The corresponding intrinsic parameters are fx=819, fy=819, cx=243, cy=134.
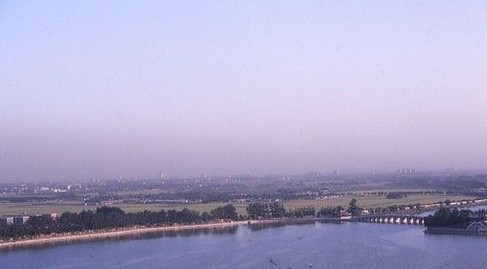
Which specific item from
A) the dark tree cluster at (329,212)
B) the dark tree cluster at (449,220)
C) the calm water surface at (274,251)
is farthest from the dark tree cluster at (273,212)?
the dark tree cluster at (449,220)

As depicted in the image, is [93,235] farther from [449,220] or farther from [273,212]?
[449,220]

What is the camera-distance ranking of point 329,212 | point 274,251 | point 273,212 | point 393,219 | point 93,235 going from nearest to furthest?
point 274,251
point 93,235
point 393,219
point 273,212
point 329,212

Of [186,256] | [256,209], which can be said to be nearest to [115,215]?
Answer: [256,209]

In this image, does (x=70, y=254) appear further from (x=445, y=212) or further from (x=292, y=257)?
(x=445, y=212)

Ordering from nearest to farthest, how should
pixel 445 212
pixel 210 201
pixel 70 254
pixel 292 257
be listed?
pixel 292 257 → pixel 70 254 → pixel 445 212 → pixel 210 201

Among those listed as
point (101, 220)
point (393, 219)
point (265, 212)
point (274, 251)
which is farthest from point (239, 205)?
point (274, 251)

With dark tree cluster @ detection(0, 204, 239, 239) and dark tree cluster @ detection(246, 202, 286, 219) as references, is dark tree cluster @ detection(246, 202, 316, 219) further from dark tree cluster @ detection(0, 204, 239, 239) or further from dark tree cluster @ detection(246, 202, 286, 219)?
dark tree cluster @ detection(0, 204, 239, 239)
